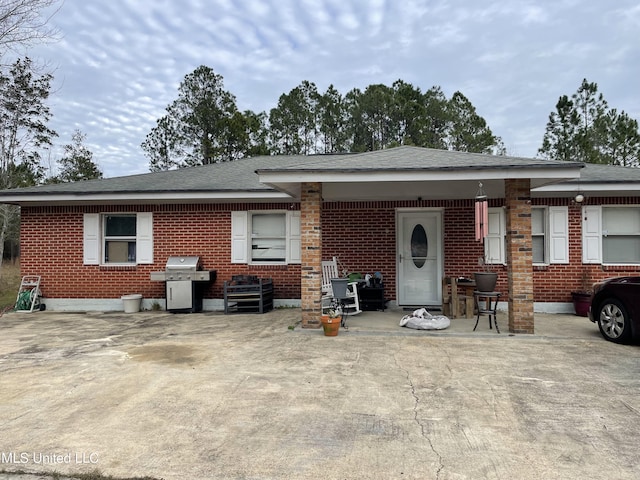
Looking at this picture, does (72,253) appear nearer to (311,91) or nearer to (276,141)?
(276,141)

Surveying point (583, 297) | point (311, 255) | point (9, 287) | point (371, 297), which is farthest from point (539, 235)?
point (9, 287)

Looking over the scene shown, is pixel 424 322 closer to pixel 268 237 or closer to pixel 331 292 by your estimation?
pixel 331 292

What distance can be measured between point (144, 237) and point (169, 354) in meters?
4.99

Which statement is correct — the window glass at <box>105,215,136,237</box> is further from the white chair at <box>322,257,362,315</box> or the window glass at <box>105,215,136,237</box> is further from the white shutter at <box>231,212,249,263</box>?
the white chair at <box>322,257,362,315</box>

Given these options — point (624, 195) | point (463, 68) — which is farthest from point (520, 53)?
point (624, 195)

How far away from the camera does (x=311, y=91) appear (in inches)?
971

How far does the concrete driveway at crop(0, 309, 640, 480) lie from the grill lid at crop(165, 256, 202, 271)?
8.70 ft

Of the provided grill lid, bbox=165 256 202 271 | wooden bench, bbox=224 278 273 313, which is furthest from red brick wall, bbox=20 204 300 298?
wooden bench, bbox=224 278 273 313

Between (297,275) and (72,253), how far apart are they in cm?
550

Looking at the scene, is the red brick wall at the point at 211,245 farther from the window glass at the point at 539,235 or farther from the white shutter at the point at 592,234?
the white shutter at the point at 592,234

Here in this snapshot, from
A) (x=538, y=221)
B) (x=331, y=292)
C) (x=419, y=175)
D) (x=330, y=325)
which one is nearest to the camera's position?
(x=419, y=175)

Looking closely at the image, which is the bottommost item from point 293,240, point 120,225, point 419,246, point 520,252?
point 520,252

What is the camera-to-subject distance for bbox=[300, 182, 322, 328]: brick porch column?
705 centimetres

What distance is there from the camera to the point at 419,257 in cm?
968
